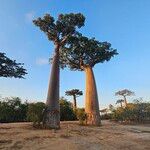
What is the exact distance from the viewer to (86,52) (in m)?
23.0

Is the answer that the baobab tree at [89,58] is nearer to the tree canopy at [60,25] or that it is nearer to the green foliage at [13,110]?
the tree canopy at [60,25]

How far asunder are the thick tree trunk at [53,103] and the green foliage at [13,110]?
582cm

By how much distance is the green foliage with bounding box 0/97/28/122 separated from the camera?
22.3 m

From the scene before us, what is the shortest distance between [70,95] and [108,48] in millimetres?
14539

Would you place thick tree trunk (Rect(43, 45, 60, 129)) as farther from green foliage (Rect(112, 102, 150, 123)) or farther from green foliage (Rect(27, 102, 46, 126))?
green foliage (Rect(112, 102, 150, 123))

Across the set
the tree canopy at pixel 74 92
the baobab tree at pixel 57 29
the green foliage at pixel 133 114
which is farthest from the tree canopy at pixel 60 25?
the tree canopy at pixel 74 92

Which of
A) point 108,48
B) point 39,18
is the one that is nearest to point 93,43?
point 108,48

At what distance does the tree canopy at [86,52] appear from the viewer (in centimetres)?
2286

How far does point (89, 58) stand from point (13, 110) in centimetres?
742

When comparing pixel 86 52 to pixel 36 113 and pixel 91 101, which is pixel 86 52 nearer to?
pixel 91 101

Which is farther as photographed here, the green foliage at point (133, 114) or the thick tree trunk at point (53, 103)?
the green foliage at point (133, 114)

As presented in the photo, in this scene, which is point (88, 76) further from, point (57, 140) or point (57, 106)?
point (57, 140)

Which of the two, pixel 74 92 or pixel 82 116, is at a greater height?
pixel 74 92

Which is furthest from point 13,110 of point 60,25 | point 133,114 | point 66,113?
Result: point 133,114
